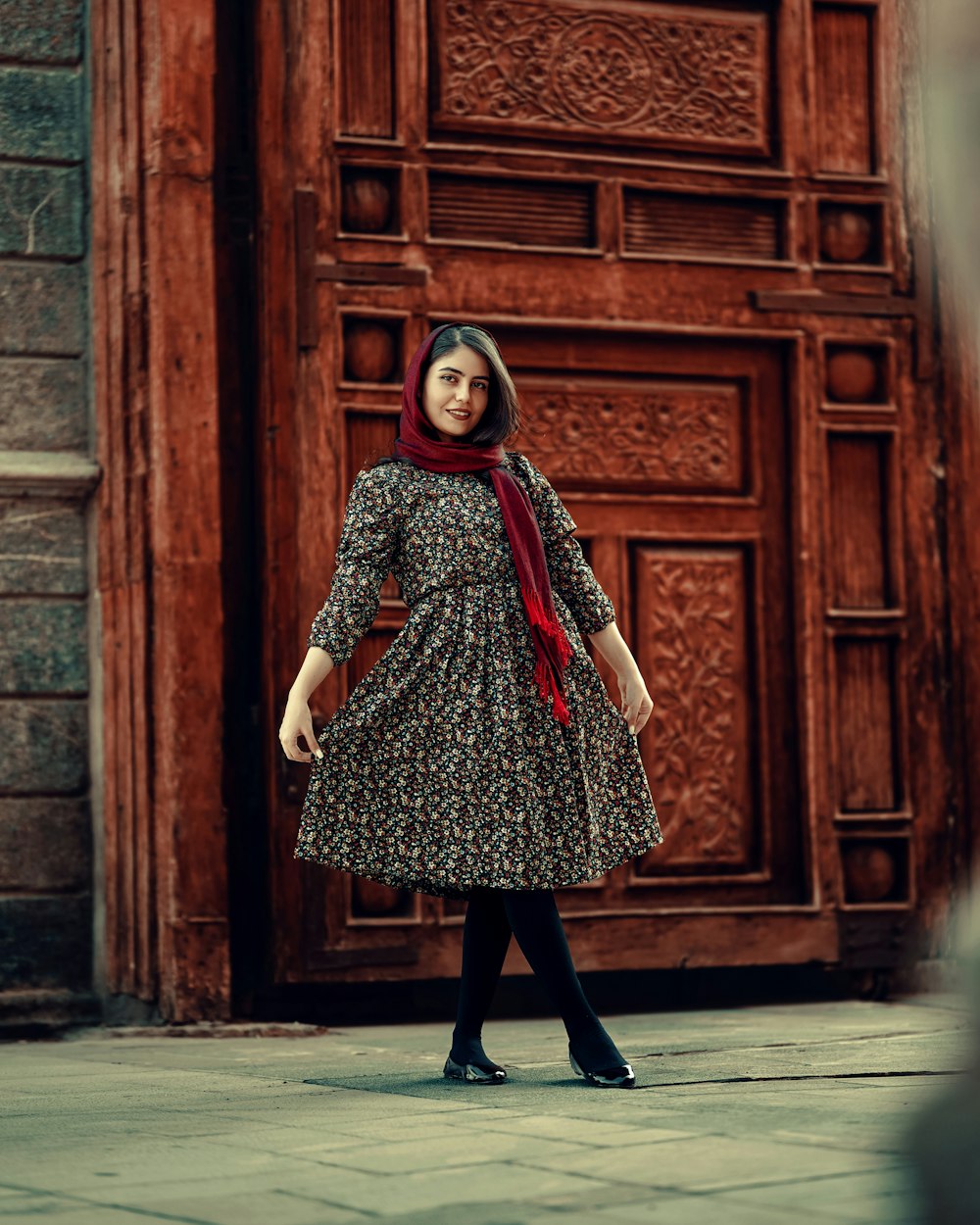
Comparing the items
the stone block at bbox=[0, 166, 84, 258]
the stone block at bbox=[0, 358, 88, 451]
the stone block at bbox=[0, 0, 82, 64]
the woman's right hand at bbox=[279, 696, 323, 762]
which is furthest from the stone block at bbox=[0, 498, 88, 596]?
the woman's right hand at bbox=[279, 696, 323, 762]

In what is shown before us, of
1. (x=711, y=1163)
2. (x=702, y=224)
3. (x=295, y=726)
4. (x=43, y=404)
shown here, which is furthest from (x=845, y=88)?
(x=711, y=1163)

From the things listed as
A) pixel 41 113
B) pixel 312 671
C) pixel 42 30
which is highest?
pixel 42 30

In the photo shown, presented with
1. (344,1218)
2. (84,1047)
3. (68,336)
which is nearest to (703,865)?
(84,1047)

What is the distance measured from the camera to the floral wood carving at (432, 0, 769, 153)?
621 centimetres

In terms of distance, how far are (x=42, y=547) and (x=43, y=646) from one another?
0.29 meters

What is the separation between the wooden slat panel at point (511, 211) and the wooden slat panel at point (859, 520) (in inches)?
41.9

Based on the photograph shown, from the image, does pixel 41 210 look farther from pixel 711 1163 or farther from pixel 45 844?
pixel 711 1163

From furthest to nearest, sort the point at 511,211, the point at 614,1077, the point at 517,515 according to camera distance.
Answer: the point at 511,211
the point at 517,515
the point at 614,1077

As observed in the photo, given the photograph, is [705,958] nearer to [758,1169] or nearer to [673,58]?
[673,58]

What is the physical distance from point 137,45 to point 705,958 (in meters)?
3.19

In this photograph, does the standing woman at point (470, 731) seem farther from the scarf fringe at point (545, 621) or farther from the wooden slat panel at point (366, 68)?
the wooden slat panel at point (366, 68)

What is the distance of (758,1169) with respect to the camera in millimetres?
2986

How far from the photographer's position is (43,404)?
19.6 feet

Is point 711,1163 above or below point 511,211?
below
